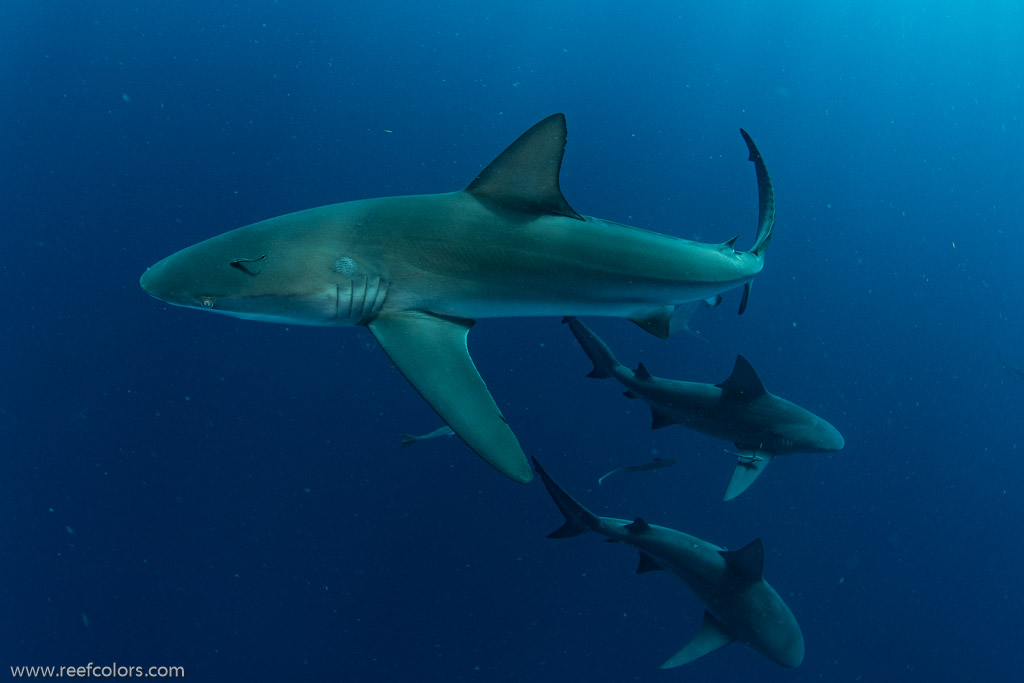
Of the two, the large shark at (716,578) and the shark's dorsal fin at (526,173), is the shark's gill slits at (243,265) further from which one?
the large shark at (716,578)

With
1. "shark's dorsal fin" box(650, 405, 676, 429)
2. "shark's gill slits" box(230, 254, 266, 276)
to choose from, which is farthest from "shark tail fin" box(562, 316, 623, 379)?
"shark's gill slits" box(230, 254, 266, 276)

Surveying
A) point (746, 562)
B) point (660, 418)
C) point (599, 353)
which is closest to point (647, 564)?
point (746, 562)

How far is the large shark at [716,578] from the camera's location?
4.27 metres

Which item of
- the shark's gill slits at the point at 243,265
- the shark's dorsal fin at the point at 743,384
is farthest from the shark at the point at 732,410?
the shark's gill slits at the point at 243,265

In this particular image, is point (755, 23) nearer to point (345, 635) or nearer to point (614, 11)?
point (614, 11)

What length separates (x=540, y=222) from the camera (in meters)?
2.74

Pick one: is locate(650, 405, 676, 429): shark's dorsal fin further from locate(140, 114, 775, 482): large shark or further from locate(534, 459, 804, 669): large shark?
locate(140, 114, 775, 482): large shark

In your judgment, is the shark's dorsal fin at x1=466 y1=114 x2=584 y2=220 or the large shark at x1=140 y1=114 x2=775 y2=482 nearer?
the large shark at x1=140 y1=114 x2=775 y2=482

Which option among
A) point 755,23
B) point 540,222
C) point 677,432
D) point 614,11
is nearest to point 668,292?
point 540,222

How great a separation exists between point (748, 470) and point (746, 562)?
689 millimetres

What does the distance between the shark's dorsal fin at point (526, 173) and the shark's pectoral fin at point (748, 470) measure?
2.86m

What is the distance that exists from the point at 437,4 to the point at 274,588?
9243mm

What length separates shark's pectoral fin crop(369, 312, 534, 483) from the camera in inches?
82.7

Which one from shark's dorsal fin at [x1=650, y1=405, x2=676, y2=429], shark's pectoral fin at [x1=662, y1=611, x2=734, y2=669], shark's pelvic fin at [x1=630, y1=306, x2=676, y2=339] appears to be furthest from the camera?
shark's pectoral fin at [x1=662, y1=611, x2=734, y2=669]
